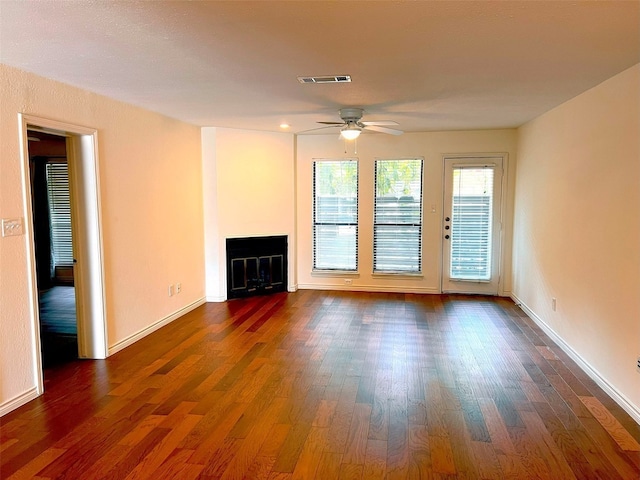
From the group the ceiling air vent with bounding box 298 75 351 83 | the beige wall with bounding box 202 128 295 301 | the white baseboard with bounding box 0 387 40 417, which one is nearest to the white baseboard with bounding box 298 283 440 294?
the beige wall with bounding box 202 128 295 301

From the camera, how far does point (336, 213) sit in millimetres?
6547

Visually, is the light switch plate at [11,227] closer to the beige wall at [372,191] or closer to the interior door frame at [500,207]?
the beige wall at [372,191]

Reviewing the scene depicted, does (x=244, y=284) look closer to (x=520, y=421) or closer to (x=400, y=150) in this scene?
(x=400, y=150)

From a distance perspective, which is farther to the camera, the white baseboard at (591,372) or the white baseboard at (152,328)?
the white baseboard at (152,328)

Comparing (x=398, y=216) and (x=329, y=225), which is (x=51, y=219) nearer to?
(x=329, y=225)

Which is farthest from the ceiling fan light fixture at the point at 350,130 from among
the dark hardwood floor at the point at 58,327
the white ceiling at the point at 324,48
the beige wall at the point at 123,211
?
the dark hardwood floor at the point at 58,327

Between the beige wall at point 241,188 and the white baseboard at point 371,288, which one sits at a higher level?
the beige wall at point 241,188

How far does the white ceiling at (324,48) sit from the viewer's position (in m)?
2.04

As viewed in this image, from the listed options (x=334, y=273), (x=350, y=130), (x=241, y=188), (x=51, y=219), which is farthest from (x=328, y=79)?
(x=51, y=219)

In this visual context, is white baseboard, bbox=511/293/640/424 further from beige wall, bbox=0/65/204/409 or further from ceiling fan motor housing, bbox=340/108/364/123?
beige wall, bbox=0/65/204/409

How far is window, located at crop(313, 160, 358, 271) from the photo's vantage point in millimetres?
6465

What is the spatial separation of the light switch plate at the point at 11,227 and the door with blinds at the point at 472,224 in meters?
5.16

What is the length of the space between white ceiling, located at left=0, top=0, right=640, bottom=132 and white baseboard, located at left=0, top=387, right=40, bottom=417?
2.29 m

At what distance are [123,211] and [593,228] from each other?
426cm
